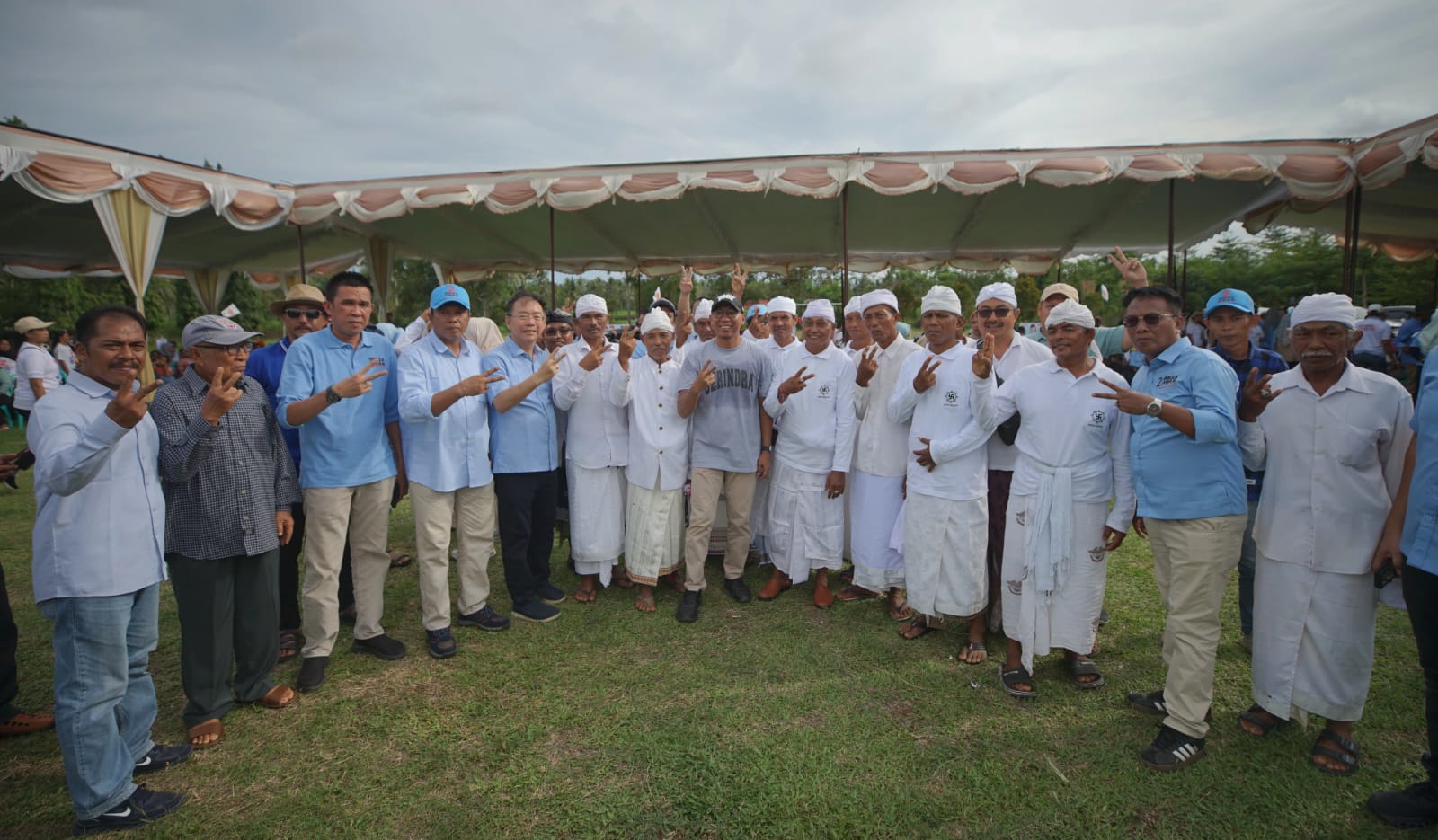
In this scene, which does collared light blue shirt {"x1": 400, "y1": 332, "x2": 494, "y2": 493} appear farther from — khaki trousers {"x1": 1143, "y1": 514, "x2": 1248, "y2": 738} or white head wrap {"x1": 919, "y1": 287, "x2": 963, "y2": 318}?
khaki trousers {"x1": 1143, "y1": 514, "x2": 1248, "y2": 738}

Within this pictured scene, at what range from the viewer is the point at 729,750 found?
114 inches

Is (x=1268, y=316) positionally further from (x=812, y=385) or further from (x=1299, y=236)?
(x=1299, y=236)

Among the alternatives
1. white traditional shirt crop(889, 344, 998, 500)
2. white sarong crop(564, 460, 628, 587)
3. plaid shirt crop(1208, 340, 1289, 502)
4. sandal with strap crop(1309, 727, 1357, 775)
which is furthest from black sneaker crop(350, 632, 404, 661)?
plaid shirt crop(1208, 340, 1289, 502)

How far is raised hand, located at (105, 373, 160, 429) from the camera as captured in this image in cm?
215

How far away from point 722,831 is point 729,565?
7.56 feet

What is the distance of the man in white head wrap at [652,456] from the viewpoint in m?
4.45

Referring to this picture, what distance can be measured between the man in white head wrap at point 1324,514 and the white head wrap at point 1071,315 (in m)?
0.69

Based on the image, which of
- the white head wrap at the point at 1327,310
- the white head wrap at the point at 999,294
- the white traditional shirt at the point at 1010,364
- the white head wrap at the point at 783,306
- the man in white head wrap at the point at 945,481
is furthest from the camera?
the white head wrap at the point at 783,306

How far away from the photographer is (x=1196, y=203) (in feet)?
27.2

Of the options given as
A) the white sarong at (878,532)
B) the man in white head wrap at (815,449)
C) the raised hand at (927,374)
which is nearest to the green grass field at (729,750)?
the white sarong at (878,532)

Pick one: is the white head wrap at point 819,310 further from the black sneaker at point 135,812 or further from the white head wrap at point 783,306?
the black sneaker at point 135,812

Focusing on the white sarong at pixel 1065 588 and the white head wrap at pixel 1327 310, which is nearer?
the white head wrap at pixel 1327 310

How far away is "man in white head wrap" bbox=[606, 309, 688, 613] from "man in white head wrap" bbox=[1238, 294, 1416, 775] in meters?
3.11

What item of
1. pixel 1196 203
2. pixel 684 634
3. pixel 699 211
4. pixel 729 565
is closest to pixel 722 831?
pixel 684 634
